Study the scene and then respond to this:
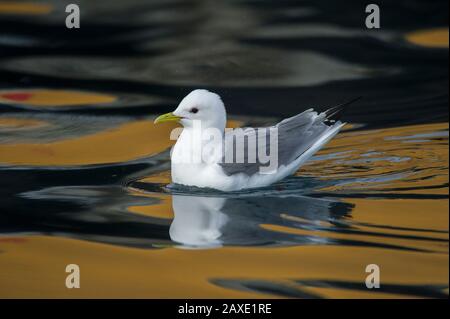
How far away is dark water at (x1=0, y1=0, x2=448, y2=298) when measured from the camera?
654 cm

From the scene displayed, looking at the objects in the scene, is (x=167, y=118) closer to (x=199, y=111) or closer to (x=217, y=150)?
(x=199, y=111)

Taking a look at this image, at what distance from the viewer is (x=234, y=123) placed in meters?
10.5

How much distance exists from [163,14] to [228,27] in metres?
1.09

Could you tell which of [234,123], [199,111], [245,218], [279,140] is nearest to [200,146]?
[199,111]

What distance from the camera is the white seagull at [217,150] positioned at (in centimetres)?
788

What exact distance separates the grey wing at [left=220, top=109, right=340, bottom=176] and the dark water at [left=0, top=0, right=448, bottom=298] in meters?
0.22

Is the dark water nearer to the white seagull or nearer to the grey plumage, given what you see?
the white seagull

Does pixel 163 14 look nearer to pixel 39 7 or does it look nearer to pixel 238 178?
pixel 39 7

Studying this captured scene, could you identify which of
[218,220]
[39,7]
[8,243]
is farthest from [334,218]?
[39,7]

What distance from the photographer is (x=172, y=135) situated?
1007 cm

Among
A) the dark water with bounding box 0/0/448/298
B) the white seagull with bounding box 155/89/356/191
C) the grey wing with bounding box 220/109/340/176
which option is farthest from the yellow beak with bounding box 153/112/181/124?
the dark water with bounding box 0/0/448/298

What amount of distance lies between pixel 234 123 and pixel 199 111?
8.08 ft

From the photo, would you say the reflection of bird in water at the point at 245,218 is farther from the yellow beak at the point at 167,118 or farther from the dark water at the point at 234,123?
the yellow beak at the point at 167,118

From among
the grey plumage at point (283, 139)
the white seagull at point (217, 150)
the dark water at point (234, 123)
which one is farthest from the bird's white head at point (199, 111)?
the dark water at point (234, 123)
